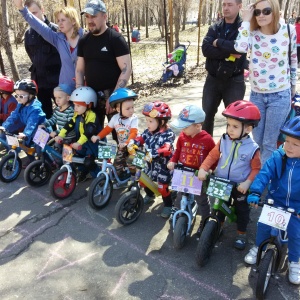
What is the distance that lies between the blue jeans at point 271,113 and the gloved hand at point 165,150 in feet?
3.22

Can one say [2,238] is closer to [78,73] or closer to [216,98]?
[78,73]

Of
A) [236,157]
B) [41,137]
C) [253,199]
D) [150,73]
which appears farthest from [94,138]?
[150,73]

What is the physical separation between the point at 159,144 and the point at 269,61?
136 cm

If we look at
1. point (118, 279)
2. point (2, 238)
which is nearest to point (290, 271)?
point (118, 279)

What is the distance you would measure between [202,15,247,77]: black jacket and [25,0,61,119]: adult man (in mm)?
2345

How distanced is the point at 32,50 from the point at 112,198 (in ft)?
8.61

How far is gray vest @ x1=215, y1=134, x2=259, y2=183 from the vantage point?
2877 mm

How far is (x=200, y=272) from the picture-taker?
2840 millimetres

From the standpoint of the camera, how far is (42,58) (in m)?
4.94

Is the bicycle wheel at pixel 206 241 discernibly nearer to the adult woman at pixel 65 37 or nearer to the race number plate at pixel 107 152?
the race number plate at pixel 107 152

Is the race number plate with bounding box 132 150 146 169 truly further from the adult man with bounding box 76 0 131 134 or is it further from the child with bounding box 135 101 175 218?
the adult man with bounding box 76 0 131 134

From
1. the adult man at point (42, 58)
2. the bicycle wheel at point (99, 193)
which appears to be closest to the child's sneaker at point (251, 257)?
the bicycle wheel at point (99, 193)

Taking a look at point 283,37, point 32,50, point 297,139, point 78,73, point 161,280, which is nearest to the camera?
point 297,139

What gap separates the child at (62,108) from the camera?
4.35 metres
